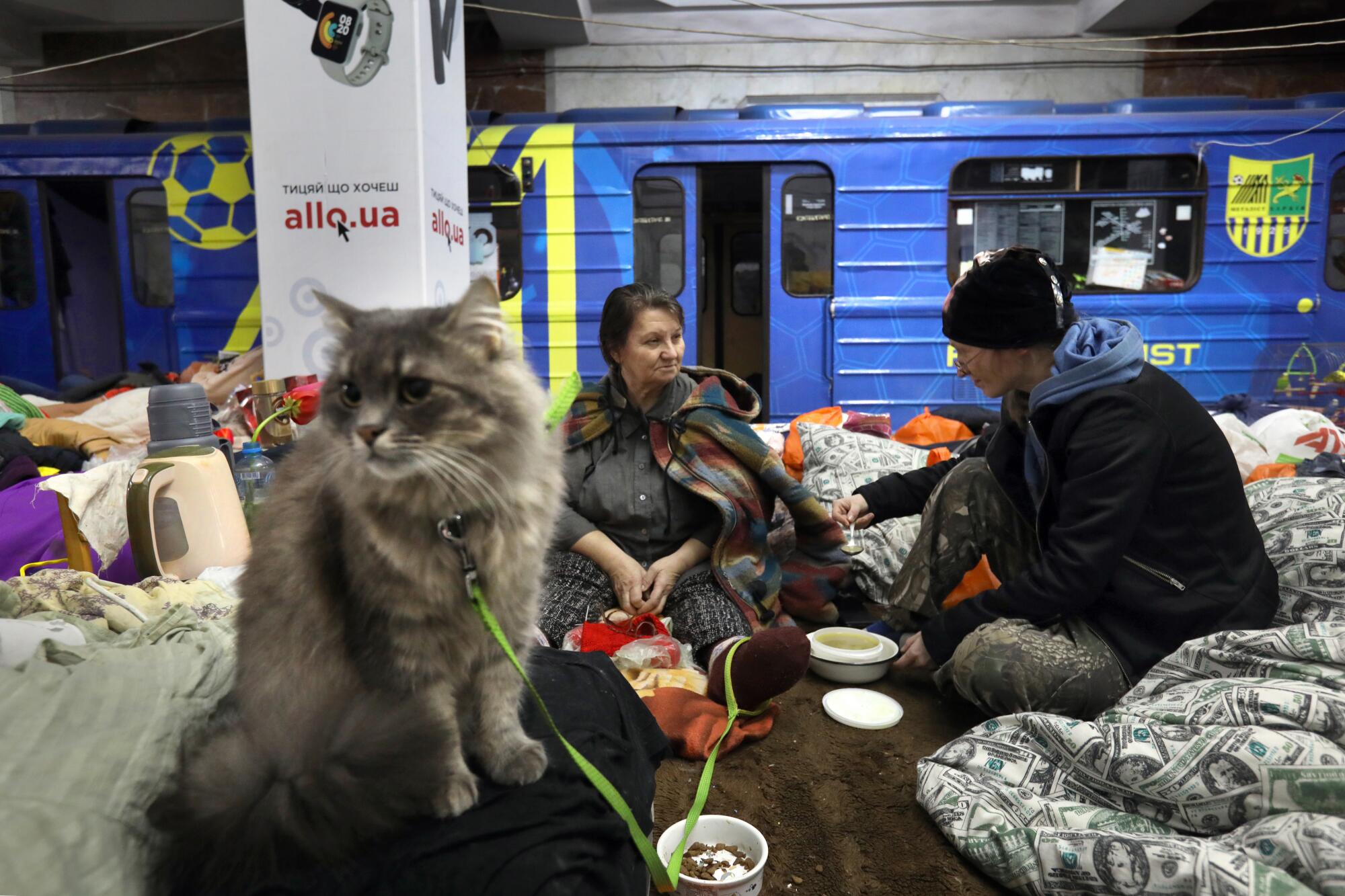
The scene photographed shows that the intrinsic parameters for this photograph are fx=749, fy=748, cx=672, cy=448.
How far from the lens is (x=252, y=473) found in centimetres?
271

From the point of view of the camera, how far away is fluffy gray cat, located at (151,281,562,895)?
898 mm

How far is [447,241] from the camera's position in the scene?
13.3 ft

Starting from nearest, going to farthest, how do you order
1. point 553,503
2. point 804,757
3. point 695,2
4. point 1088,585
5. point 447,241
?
1. point 553,503
2. point 1088,585
3. point 804,757
4. point 447,241
5. point 695,2

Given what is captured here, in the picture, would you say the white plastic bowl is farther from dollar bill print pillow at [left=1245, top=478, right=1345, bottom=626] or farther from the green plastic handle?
the green plastic handle

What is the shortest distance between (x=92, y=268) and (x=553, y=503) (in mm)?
6290

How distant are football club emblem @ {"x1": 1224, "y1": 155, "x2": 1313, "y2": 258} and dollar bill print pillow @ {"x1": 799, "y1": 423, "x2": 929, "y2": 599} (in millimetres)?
3123

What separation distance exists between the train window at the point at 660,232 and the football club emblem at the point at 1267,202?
→ 11.6 ft

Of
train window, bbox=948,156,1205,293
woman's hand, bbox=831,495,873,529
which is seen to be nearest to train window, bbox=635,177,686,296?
train window, bbox=948,156,1205,293

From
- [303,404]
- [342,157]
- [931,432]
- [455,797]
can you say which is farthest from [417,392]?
[931,432]

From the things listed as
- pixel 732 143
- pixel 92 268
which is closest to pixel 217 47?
pixel 92 268

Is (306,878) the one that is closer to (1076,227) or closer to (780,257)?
(780,257)

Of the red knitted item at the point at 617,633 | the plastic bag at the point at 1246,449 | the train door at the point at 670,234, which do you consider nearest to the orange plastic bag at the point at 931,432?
the plastic bag at the point at 1246,449

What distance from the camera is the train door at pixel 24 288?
5.18 metres

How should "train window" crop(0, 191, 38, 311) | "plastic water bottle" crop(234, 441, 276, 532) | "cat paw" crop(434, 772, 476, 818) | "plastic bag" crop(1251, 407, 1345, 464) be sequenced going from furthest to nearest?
"train window" crop(0, 191, 38, 311) < "plastic bag" crop(1251, 407, 1345, 464) < "plastic water bottle" crop(234, 441, 276, 532) < "cat paw" crop(434, 772, 476, 818)
